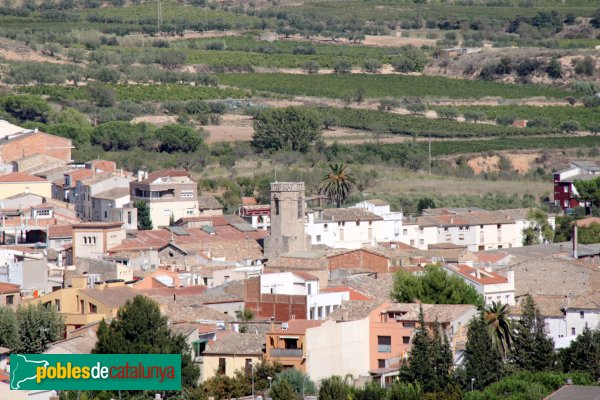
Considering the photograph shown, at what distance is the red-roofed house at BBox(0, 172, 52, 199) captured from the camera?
6781 cm

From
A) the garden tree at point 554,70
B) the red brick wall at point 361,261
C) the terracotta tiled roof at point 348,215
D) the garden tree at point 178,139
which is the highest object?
the garden tree at point 554,70

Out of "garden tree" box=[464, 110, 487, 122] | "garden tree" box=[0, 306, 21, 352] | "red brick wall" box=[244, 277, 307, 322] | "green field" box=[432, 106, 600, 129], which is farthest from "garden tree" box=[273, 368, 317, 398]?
"garden tree" box=[464, 110, 487, 122]

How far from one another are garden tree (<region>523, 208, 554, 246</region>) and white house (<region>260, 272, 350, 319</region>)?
2080 centimetres

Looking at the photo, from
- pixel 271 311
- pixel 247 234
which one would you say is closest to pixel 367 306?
pixel 271 311

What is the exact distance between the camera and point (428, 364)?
37.0 m

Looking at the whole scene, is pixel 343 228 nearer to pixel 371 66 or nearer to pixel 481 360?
pixel 481 360

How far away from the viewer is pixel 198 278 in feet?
162

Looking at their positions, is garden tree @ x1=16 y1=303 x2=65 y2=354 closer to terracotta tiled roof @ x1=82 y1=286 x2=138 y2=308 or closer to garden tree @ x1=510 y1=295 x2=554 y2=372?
terracotta tiled roof @ x1=82 y1=286 x2=138 y2=308

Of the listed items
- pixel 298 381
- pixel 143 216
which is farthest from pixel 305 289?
pixel 143 216

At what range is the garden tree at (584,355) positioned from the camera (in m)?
38.1

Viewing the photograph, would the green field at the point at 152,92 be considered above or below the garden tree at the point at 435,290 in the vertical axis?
above

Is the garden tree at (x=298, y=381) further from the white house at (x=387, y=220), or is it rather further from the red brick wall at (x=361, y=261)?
the white house at (x=387, y=220)

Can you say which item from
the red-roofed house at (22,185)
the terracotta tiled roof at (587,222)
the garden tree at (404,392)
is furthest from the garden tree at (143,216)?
the garden tree at (404,392)

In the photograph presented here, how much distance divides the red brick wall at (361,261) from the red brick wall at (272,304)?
6926mm
